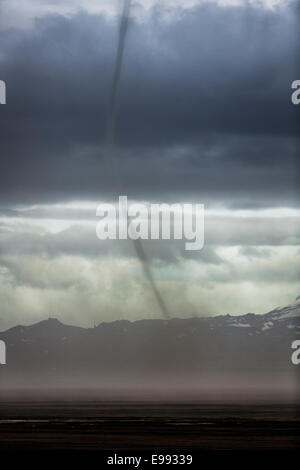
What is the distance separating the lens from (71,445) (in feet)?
229

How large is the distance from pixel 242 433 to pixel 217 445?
17.6 metres

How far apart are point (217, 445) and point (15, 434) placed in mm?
24363

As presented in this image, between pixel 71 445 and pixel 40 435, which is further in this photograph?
pixel 40 435
